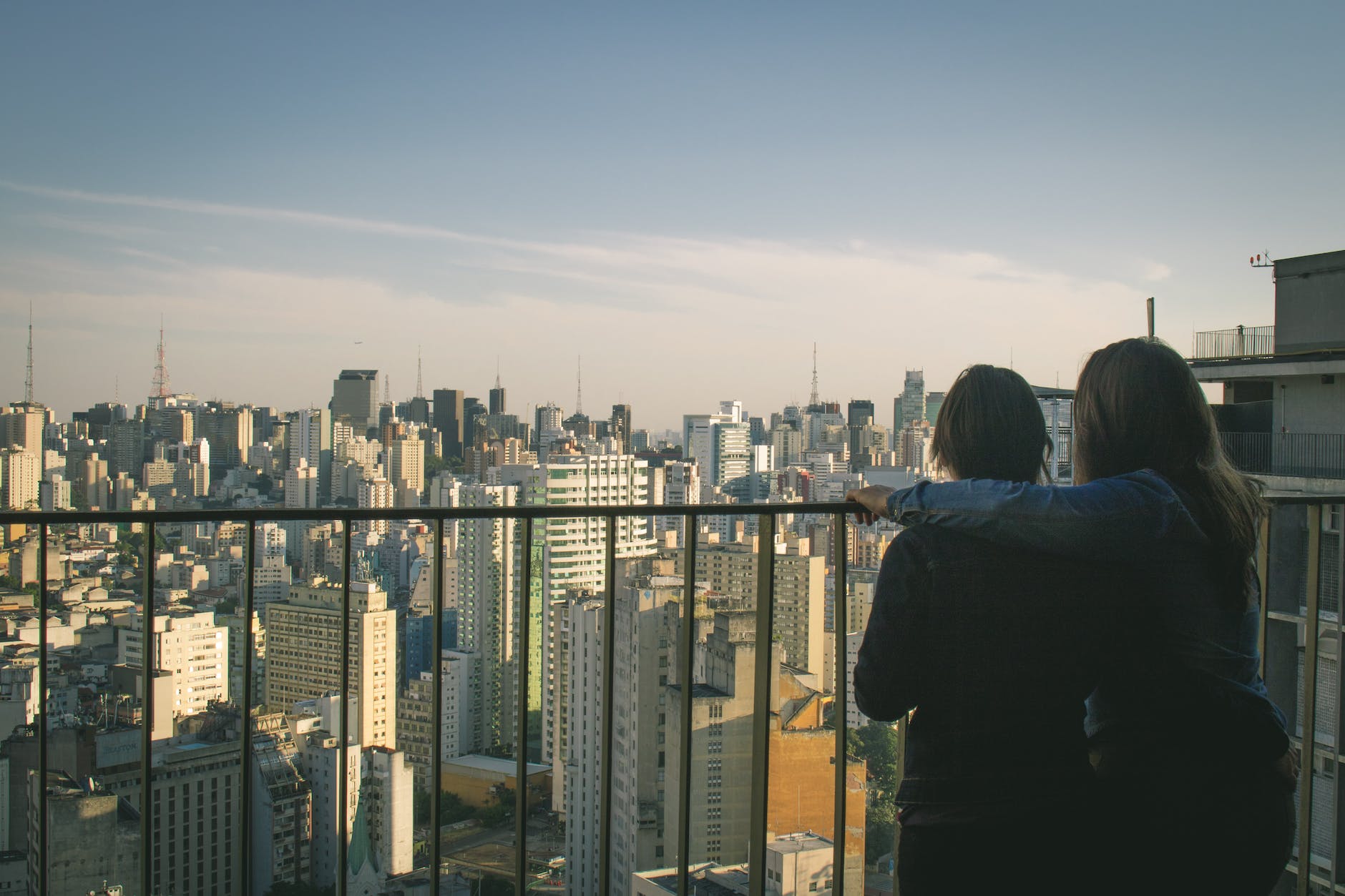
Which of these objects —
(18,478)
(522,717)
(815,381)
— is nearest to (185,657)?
(522,717)

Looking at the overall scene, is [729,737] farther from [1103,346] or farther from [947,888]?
[1103,346]

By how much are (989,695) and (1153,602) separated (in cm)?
25

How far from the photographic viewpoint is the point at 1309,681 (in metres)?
2.28

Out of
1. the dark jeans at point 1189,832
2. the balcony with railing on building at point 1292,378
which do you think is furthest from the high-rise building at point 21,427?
the dark jeans at point 1189,832

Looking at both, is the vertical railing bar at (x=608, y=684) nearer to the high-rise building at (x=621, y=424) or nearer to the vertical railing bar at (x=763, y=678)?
the vertical railing bar at (x=763, y=678)

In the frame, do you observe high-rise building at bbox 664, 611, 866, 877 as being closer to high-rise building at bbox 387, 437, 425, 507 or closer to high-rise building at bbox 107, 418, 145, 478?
high-rise building at bbox 107, 418, 145, 478

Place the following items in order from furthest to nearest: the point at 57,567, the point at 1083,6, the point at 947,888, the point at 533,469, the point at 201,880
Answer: the point at 533,469 < the point at 1083,6 < the point at 201,880 < the point at 57,567 < the point at 947,888

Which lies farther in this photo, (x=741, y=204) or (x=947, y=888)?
(x=741, y=204)

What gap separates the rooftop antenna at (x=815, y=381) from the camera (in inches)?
1929

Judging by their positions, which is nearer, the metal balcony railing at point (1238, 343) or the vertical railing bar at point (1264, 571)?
the vertical railing bar at point (1264, 571)

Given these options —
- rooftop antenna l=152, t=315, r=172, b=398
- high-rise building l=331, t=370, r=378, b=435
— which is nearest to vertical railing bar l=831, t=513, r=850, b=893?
rooftop antenna l=152, t=315, r=172, b=398

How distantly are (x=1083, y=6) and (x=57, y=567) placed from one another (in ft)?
31.7

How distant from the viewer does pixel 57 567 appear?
1.64m

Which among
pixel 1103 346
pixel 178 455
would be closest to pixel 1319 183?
pixel 1103 346
